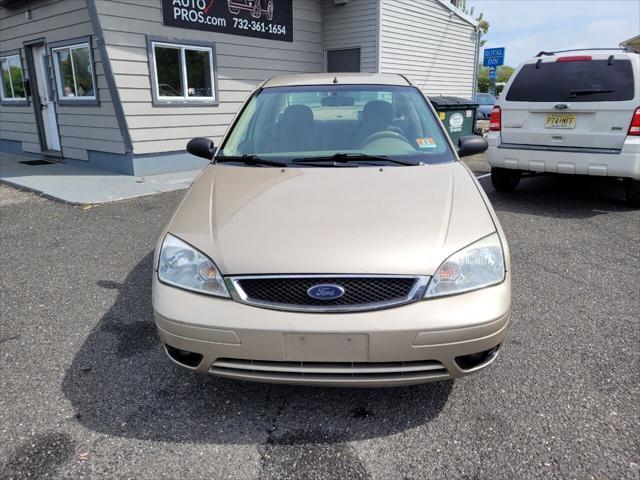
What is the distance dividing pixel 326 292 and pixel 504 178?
5.73 metres

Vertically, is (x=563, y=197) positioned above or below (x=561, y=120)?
below

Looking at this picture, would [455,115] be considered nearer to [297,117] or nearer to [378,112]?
[378,112]

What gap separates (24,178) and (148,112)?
2443mm

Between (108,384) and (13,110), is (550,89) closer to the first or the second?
(108,384)

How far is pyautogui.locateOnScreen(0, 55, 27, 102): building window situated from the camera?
10594 millimetres

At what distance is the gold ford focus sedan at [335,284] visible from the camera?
6.52 ft

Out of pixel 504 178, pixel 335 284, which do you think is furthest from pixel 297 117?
pixel 504 178

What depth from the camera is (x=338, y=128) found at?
3.30 meters

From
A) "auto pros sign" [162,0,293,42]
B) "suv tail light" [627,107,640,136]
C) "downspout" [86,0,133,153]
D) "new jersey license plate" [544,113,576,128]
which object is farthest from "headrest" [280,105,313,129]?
"auto pros sign" [162,0,293,42]

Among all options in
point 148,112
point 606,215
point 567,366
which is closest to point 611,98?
point 606,215

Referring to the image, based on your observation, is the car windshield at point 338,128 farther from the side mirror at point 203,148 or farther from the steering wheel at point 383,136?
the side mirror at point 203,148

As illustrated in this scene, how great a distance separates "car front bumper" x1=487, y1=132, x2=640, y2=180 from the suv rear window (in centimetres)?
58

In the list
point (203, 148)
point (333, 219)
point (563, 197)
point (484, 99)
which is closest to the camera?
point (333, 219)

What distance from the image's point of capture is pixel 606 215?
19.4 ft
